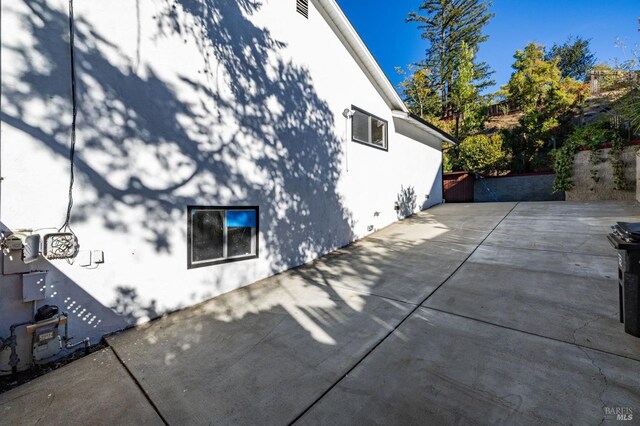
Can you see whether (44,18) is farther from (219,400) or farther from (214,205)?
(219,400)

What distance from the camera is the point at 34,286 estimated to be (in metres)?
2.66

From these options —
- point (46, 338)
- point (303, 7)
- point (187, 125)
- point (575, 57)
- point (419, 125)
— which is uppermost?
point (575, 57)

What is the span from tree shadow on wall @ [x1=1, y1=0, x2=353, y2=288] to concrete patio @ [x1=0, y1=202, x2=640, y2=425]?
1.48 meters

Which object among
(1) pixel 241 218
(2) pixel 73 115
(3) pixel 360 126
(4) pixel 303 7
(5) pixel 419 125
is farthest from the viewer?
(5) pixel 419 125

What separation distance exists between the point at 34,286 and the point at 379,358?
142 inches

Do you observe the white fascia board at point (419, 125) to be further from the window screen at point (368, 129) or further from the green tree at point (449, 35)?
the green tree at point (449, 35)

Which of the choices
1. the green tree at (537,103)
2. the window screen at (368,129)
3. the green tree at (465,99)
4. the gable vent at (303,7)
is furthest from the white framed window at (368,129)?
the green tree at (465,99)

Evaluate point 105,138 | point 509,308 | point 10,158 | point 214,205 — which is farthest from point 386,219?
point 10,158

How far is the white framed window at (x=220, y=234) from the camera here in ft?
13.1

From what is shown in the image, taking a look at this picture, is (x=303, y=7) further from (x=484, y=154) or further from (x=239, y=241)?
(x=484, y=154)

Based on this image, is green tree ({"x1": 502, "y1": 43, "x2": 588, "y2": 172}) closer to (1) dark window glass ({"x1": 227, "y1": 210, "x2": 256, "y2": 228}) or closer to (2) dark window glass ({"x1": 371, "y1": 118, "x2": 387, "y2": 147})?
(2) dark window glass ({"x1": 371, "y1": 118, "x2": 387, "y2": 147})

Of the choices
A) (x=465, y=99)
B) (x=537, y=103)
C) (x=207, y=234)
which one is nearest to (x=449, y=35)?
(x=465, y=99)

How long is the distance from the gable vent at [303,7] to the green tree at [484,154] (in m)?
13.3

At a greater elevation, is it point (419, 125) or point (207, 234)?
point (419, 125)
